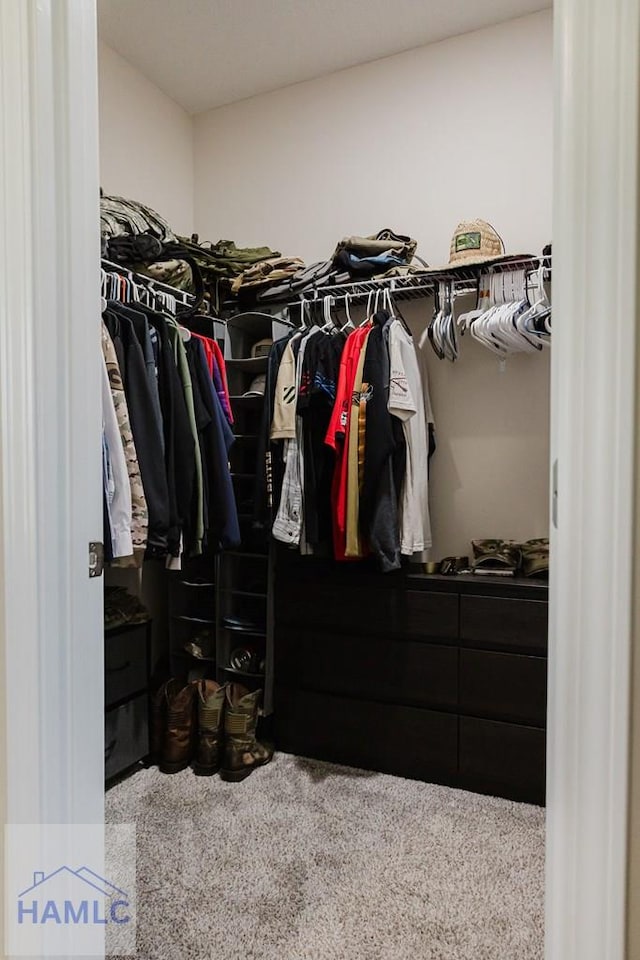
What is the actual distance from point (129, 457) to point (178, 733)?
45.9 inches

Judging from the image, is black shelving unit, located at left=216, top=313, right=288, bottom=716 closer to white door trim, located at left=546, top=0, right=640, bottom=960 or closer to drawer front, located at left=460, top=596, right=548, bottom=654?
drawer front, located at left=460, top=596, right=548, bottom=654

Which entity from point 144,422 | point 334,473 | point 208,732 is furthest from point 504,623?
point 144,422

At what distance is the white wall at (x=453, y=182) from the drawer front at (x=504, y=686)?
1.90ft

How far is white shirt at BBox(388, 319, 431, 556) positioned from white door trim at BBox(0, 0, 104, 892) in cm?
137

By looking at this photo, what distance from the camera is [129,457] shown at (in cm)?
180

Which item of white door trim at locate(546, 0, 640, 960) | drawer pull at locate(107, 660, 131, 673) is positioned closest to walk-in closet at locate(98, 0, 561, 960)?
drawer pull at locate(107, 660, 131, 673)

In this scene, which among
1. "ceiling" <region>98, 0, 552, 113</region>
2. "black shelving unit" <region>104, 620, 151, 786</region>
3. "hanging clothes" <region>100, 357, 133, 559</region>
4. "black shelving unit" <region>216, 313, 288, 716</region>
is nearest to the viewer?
"hanging clothes" <region>100, 357, 133, 559</region>

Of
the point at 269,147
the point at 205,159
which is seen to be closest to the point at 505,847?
the point at 269,147

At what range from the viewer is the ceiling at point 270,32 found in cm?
238

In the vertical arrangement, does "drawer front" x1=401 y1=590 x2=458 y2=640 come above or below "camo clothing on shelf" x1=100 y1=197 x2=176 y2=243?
below

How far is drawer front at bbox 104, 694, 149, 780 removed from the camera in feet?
7.06

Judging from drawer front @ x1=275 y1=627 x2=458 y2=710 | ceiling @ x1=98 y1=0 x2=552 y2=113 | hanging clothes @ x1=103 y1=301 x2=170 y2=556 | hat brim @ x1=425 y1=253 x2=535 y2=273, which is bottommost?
drawer front @ x1=275 y1=627 x2=458 y2=710

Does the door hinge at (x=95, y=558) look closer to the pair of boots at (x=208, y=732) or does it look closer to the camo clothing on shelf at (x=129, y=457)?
the camo clothing on shelf at (x=129, y=457)

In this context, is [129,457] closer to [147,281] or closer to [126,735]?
[147,281]
